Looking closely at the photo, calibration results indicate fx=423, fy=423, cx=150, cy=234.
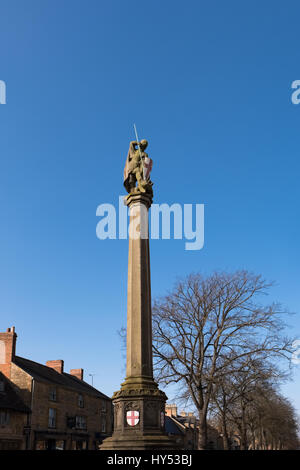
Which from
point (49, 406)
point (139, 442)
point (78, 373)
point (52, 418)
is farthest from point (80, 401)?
point (139, 442)

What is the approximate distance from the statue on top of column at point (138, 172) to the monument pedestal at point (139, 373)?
0.38m

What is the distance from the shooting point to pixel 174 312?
86.6 ft

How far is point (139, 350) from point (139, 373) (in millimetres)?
680

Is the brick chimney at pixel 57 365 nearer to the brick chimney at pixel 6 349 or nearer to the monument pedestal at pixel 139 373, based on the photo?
the brick chimney at pixel 6 349

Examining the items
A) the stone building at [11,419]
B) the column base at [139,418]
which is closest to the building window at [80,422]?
the stone building at [11,419]

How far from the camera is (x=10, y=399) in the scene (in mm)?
30062

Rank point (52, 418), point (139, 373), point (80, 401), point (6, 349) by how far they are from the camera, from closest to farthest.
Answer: point (139, 373)
point (6, 349)
point (52, 418)
point (80, 401)

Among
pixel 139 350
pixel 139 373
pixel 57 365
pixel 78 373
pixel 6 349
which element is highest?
pixel 6 349

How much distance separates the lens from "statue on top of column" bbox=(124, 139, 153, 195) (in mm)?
15461

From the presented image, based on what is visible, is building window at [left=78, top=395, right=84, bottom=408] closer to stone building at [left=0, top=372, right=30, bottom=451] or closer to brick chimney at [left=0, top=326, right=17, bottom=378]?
stone building at [left=0, top=372, right=30, bottom=451]

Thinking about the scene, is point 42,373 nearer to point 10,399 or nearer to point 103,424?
point 10,399

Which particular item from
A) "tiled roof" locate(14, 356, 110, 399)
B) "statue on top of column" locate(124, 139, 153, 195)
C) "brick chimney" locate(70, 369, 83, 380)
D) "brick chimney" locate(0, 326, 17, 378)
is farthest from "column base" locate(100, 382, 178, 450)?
"brick chimney" locate(70, 369, 83, 380)
